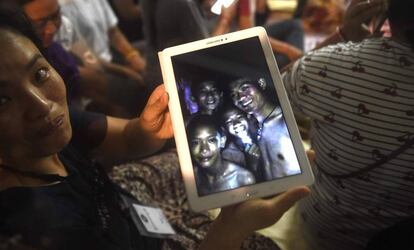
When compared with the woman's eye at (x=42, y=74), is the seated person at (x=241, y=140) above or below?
below

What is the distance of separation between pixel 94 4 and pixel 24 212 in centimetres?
100

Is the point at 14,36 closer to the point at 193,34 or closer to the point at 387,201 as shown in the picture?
the point at 193,34

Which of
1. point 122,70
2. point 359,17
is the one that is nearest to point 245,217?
point 359,17

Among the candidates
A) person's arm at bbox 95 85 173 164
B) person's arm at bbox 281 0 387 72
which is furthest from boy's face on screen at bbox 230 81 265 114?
person's arm at bbox 281 0 387 72

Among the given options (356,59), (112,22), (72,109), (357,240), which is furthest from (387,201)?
(112,22)

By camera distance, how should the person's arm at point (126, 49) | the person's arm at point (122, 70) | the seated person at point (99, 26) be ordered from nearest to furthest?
the person's arm at point (122, 70) < the person's arm at point (126, 49) < the seated person at point (99, 26)

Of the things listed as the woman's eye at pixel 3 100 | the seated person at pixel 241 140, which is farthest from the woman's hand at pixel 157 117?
the woman's eye at pixel 3 100

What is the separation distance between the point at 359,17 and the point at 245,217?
19.9 inches

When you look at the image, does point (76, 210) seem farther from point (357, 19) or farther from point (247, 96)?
point (357, 19)

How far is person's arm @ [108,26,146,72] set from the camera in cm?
102

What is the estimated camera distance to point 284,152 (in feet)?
1.93

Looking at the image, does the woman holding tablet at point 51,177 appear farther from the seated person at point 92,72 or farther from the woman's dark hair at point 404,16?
the woman's dark hair at point 404,16

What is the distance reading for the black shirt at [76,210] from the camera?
0.54m

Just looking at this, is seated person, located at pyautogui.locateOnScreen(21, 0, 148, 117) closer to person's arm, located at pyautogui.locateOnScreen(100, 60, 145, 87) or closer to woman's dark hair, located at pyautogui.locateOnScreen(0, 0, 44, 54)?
person's arm, located at pyautogui.locateOnScreen(100, 60, 145, 87)
